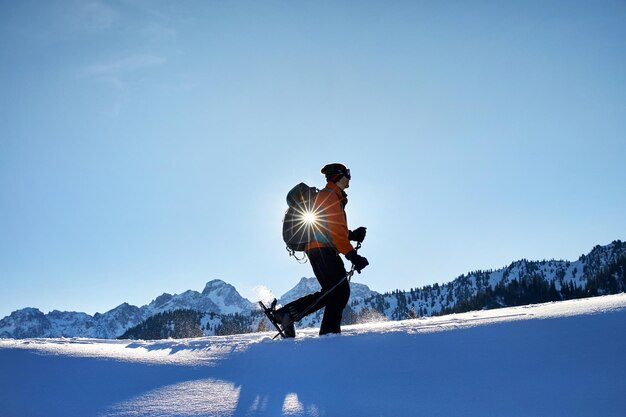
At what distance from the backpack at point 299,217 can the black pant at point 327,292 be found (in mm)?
214

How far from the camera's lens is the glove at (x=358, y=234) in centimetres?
606

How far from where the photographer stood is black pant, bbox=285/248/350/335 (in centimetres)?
530

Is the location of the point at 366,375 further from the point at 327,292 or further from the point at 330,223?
the point at 330,223

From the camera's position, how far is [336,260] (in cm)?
553

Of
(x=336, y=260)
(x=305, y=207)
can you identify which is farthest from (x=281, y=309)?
(x=305, y=207)

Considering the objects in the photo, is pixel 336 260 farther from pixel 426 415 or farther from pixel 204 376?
pixel 426 415

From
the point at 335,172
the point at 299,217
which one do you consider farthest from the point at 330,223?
the point at 335,172

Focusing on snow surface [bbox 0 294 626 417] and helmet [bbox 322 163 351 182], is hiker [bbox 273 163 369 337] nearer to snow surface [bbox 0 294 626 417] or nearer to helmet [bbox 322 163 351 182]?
helmet [bbox 322 163 351 182]

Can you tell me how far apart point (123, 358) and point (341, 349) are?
188cm

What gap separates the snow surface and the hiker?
1.36 m

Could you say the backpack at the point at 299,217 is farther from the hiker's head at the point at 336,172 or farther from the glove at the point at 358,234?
the glove at the point at 358,234

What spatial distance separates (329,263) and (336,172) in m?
1.25

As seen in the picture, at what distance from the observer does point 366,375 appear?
3025 mm

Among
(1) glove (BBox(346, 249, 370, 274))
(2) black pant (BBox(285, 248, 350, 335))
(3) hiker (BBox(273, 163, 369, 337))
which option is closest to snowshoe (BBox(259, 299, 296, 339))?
(3) hiker (BBox(273, 163, 369, 337))
